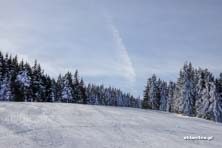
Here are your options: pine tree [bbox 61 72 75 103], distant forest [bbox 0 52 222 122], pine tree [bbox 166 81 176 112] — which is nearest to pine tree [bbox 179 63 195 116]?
distant forest [bbox 0 52 222 122]

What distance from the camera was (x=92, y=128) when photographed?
32031 mm

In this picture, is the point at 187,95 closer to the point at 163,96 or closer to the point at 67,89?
the point at 67,89

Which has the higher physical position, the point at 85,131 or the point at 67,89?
the point at 67,89

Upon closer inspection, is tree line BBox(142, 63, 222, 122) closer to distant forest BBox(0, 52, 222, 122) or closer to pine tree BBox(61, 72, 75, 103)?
distant forest BBox(0, 52, 222, 122)

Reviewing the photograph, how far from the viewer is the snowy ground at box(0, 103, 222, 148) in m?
26.0

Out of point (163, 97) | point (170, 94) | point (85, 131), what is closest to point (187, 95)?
point (170, 94)

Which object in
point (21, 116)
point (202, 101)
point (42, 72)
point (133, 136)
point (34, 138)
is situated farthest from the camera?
point (42, 72)

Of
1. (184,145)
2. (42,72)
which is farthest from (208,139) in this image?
(42,72)

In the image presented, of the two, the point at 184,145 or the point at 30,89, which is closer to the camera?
the point at 184,145

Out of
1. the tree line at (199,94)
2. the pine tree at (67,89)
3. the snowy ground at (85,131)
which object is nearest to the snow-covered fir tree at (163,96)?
the tree line at (199,94)

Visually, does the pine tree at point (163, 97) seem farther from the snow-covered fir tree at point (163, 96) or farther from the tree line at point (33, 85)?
the tree line at point (33, 85)

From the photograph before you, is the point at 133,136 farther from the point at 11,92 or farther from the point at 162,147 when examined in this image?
the point at 11,92

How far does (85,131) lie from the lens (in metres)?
30.4

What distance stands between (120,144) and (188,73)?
6581 cm
